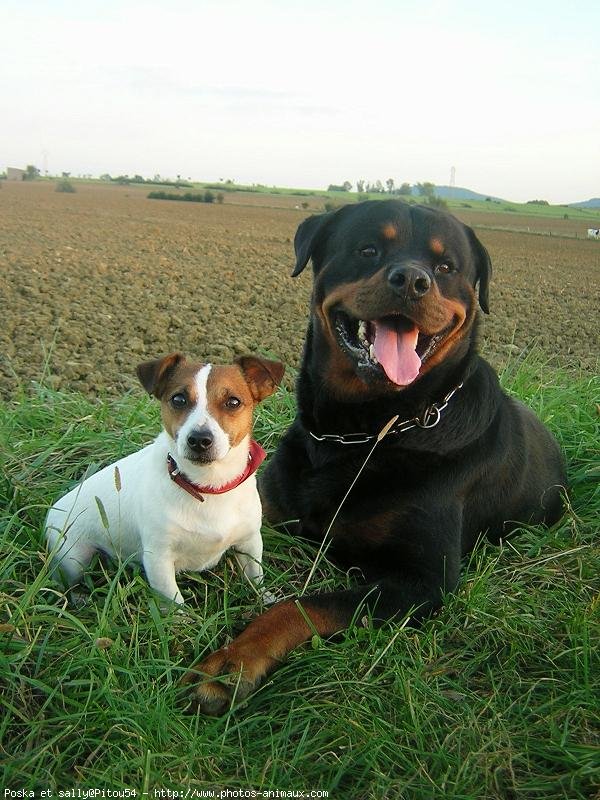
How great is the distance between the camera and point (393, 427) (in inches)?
123

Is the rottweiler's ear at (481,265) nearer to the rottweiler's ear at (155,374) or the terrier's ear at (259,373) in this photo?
the terrier's ear at (259,373)

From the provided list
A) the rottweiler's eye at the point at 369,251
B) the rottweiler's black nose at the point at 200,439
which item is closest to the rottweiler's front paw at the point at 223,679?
the rottweiler's black nose at the point at 200,439

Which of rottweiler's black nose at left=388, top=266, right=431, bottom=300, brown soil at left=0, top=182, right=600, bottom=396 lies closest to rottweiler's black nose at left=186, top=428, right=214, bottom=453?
rottweiler's black nose at left=388, top=266, right=431, bottom=300

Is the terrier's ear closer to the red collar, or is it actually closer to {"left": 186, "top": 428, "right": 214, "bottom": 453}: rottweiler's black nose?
the red collar

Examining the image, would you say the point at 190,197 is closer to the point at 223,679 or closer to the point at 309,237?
the point at 309,237

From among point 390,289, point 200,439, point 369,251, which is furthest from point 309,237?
point 200,439

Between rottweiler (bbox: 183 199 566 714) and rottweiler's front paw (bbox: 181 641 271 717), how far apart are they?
0.33ft

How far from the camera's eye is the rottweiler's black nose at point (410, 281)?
2.78m

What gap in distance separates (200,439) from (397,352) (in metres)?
0.92

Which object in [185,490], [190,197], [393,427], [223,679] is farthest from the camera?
[190,197]

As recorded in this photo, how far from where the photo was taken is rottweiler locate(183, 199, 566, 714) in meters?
2.88

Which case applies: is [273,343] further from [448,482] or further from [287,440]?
[448,482]

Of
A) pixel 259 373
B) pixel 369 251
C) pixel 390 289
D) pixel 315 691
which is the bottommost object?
pixel 315 691

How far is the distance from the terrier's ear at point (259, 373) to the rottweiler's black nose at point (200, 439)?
42 centimetres
